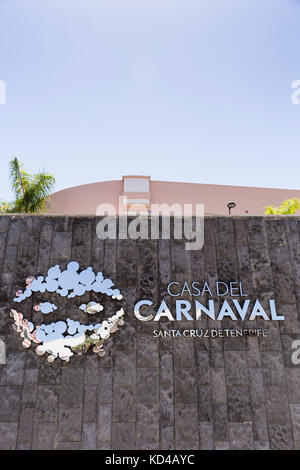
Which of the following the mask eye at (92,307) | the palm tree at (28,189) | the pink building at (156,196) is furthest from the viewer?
the pink building at (156,196)

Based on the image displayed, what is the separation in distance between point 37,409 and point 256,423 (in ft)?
11.8

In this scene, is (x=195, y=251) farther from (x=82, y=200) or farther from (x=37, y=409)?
(x=82, y=200)

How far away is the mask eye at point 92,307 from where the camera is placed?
714 centimetres

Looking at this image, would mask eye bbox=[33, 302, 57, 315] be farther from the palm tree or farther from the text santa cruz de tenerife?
the palm tree

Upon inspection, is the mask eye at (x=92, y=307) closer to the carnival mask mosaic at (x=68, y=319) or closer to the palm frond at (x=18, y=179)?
the carnival mask mosaic at (x=68, y=319)

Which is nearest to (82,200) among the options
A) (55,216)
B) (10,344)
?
(55,216)

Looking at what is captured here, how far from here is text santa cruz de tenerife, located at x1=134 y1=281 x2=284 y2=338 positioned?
23.1ft

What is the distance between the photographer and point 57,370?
6.77 meters

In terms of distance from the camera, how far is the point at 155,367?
6785 millimetres

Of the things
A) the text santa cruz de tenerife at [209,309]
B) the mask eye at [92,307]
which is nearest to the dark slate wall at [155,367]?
the text santa cruz de tenerife at [209,309]

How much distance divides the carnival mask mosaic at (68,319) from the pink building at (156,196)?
31.7ft

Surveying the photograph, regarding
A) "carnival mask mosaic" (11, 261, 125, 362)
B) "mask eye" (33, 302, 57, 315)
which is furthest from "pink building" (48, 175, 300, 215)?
"mask eye" (33, 302, 57, 315)

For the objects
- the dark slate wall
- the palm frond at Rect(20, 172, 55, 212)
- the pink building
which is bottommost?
the dark slate wall

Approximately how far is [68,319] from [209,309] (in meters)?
2.53
